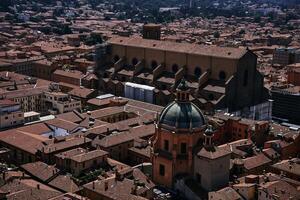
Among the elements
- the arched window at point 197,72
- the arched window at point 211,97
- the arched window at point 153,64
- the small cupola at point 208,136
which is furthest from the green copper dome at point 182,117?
the arched window at point 153,64

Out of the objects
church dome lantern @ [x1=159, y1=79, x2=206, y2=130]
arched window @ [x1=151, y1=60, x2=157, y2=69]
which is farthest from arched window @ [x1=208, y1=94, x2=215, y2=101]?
church dome lantern @ [x1=159, y1=79, x2=206, y2=130]

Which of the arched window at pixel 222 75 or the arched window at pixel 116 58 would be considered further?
the arched window at pixel 116 58

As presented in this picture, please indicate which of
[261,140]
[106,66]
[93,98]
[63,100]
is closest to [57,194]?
[261,140]

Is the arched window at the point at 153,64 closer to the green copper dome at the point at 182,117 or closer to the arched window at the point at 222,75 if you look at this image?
the arched window at the point at 222,75

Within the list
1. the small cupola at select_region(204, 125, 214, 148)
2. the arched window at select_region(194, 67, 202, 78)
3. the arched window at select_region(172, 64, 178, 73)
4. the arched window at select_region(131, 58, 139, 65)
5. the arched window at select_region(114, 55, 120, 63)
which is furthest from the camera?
the arched window at select_region(114, 55, 120, 63)

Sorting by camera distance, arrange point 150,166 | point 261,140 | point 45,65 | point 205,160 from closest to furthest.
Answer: point 205,160
point 150,166
point 261,140
point 45,65

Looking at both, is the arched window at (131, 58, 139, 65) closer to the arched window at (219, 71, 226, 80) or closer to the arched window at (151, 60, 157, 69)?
the arched window at (151, 60, 157, 69)

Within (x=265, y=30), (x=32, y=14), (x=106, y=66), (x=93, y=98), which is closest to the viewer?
(x=93, y=98)

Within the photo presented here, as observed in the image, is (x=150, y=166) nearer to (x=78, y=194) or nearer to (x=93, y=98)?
(x=78, y=194)
